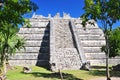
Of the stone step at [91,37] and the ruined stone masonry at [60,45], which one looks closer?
the ruined stone masonry at [60,45]

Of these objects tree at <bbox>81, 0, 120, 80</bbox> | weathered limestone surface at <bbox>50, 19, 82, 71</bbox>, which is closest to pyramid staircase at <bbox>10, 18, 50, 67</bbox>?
weathered limestone surface at <bbox>50, 19, 82, 71</bbox>

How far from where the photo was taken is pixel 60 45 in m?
46.7

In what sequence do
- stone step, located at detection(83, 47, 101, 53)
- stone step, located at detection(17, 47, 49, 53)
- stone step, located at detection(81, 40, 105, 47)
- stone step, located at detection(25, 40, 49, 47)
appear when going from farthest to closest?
stone step, located at detection(81, 40, 105, 47), stone step, located at detection(25, 40, 49, 47), stone step, located at detection(83, 47, 101, 53), stone step, located at detection(17, 47, 49, 53)

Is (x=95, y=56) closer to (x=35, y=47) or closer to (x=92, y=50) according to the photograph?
(x=92, y=50)

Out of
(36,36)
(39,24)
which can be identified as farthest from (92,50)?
(39,24)

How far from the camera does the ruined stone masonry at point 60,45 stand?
41247 millimetres

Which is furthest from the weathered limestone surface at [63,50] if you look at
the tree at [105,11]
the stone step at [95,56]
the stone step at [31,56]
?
the tree at [105,11]

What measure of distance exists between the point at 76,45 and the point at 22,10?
23.8 metres

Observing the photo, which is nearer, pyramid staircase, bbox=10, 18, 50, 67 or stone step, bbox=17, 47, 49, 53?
pyramid staircase, bbox=10, 18, 50, 67

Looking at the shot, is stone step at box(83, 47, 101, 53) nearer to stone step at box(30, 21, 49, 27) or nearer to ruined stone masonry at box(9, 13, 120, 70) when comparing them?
ruined stone masonry at box(9, 13, 120, 70)

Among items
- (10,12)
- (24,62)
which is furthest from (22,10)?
(24,62)

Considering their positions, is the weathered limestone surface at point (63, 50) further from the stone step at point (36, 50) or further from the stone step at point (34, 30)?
the stone step at point (34, 30)

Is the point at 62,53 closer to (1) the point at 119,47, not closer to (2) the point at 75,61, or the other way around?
(2) the point at 75,61

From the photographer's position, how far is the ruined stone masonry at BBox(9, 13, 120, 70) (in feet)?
135
